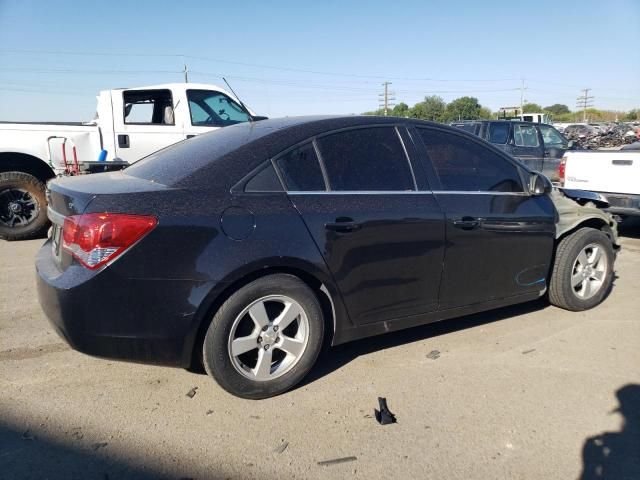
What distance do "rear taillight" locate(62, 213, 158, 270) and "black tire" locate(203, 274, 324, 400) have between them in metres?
0.59

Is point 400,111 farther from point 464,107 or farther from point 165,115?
point 165,115

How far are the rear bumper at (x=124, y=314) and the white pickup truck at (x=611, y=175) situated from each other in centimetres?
623

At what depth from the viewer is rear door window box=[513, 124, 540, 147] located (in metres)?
11.4

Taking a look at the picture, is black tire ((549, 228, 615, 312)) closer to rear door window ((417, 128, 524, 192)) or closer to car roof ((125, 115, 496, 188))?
rear door window ((417, 128, 524, 192))

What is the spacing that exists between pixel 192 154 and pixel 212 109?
16.9 ft

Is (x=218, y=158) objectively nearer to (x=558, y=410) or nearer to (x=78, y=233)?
(x=78, y=233)

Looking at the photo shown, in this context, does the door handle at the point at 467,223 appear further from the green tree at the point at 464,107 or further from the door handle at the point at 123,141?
the green tree at the point at 464,107

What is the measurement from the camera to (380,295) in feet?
10.6

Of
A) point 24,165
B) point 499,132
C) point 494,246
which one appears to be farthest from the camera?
point 499,132

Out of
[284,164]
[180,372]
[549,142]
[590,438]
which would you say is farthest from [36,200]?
[549,142]

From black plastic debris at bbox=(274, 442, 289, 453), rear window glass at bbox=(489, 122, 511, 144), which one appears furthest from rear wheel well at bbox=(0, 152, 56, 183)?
rear window glass at bbox=(489, 122, 511, 144)

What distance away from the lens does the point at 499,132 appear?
11430 mm

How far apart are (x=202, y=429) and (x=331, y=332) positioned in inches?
38.0

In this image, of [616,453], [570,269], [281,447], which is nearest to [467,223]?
[570,269]
